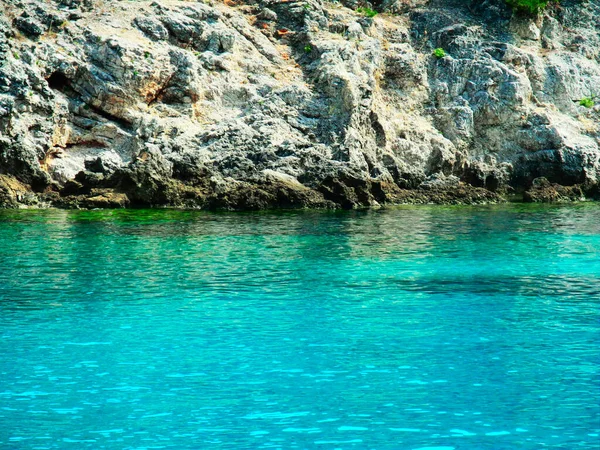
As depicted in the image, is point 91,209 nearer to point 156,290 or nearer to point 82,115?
point 82,115

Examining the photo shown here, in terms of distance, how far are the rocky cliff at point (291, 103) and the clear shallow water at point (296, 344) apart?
10775 millimetres

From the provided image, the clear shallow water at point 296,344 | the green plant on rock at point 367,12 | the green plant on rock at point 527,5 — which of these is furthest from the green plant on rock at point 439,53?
the clear shallow water at point 296,344

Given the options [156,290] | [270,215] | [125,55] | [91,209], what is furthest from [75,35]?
[156,290]

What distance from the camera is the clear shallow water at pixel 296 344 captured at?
835 cm

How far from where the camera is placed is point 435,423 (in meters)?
8.44

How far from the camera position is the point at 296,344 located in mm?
11672

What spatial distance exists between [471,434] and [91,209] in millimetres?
24854

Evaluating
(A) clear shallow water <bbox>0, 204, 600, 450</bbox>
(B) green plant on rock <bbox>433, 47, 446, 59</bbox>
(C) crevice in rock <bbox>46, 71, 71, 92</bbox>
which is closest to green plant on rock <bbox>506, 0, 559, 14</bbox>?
(B) green plant on rock <bbox>433, 47, 446, 59</bbox>

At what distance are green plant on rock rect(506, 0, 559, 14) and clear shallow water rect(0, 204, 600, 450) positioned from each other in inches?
1094

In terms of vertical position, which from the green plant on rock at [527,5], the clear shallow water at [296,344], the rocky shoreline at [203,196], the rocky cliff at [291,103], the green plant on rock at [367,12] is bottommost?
the clear shallow water at [296,344]

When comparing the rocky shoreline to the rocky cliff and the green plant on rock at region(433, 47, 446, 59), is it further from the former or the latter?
the green plant on rock at region(433, 47, 446, 59)

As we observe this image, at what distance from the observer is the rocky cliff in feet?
108

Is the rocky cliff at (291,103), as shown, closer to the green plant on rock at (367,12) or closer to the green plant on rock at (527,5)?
the green plant on rock at (367,12)

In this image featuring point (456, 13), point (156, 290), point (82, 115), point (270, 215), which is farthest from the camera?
point (456, 13)
